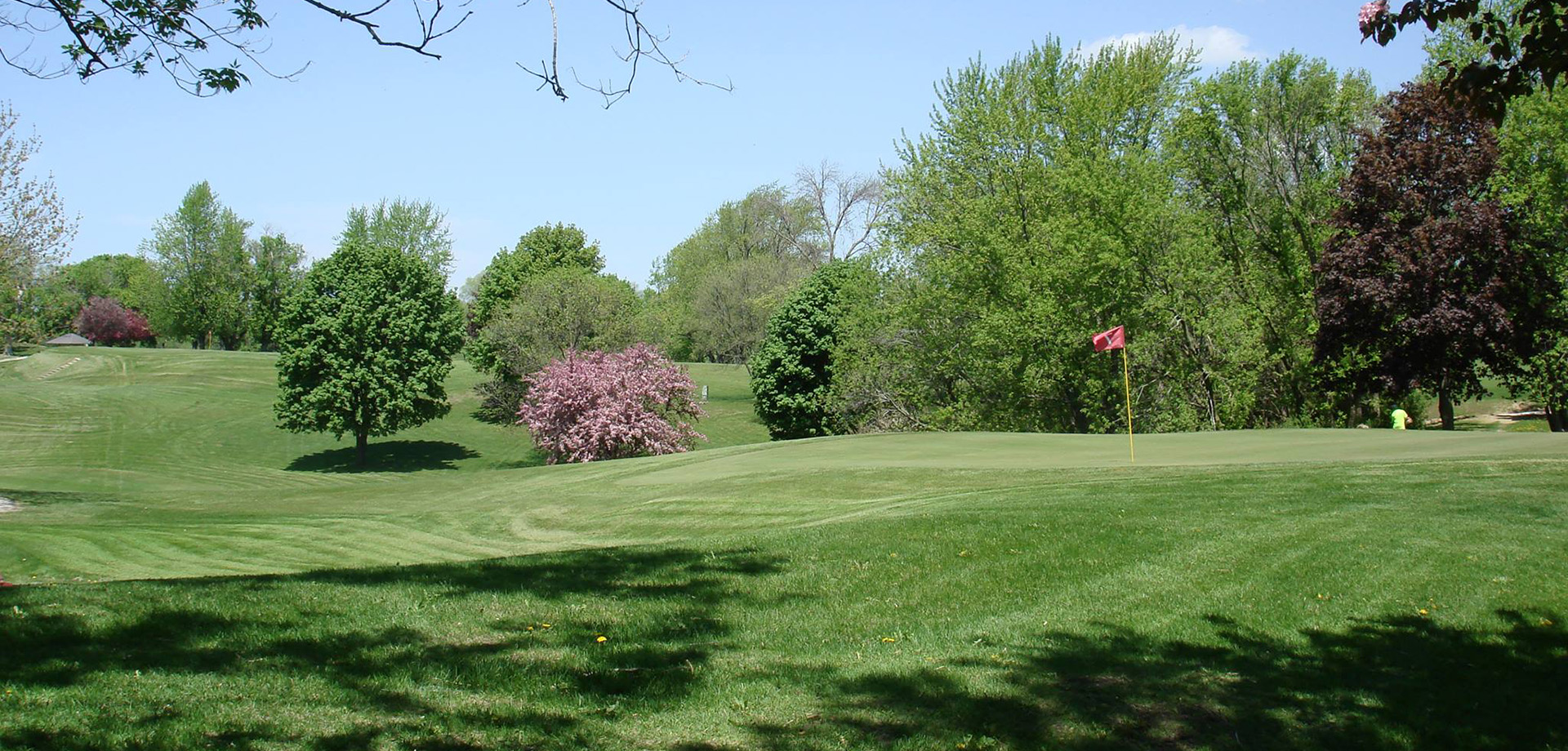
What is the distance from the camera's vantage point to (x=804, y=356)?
54656 mm

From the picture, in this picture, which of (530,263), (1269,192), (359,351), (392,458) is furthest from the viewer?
(530,263)

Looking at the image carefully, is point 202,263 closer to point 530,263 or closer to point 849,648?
point 530,263

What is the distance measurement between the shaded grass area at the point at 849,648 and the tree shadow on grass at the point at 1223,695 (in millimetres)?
21

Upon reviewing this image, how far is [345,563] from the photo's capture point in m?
14.4

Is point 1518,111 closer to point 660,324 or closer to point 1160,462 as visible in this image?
point 1160,462

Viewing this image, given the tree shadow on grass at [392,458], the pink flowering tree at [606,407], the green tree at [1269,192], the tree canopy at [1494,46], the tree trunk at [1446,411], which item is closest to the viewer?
the tree canopy at [1494,46]

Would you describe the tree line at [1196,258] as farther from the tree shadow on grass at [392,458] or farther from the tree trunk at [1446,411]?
the tree shadow on grass at [392,458]

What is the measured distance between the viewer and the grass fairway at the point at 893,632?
5.30 m

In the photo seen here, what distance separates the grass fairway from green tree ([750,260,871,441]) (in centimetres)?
3845

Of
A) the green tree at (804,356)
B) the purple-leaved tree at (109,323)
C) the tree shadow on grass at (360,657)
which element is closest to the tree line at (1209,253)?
the green tree at (804,356)

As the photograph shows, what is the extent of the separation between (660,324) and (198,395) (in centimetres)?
2995

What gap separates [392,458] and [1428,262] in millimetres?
46046

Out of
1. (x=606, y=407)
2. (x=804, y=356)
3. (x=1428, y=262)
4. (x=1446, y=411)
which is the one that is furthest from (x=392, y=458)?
(x=1446, y=411)

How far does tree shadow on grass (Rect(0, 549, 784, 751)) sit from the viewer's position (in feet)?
16.3
